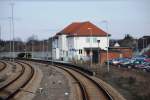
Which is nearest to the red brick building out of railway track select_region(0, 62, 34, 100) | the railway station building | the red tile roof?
the railway station building

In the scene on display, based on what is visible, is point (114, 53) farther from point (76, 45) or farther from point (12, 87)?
point (12, 87)

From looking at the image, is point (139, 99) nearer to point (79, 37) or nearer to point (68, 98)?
point (68, 98)

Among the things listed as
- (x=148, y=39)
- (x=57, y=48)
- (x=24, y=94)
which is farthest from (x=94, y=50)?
(x=24, y=94)

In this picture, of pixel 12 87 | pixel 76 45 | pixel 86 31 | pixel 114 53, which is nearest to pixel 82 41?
pixel 76 45

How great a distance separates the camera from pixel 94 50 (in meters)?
99.6

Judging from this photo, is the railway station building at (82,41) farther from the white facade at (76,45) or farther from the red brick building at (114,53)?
the red brick building at (114,53)

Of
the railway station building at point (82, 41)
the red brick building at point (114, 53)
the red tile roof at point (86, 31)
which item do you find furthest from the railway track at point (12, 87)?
the red tile roof at point (86, 31)

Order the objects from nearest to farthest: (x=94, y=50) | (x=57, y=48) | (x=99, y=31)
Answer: (x=94, y=50) < (x=99, y=31) < (x=57, y=48)

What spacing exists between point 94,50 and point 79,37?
690 centimetres

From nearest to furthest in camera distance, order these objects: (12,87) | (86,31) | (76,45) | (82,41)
A: (12,87), (76,45), (82,41), (86,31)

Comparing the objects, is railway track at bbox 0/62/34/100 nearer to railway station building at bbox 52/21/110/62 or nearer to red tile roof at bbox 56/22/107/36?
railway station building at bbox 52/21/110/62

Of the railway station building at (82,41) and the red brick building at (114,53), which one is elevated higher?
the railway station building at (82,41)

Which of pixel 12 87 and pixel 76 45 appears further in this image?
pixel 76 45

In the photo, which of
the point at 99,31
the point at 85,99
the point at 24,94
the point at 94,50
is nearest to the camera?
the point at 85,99
